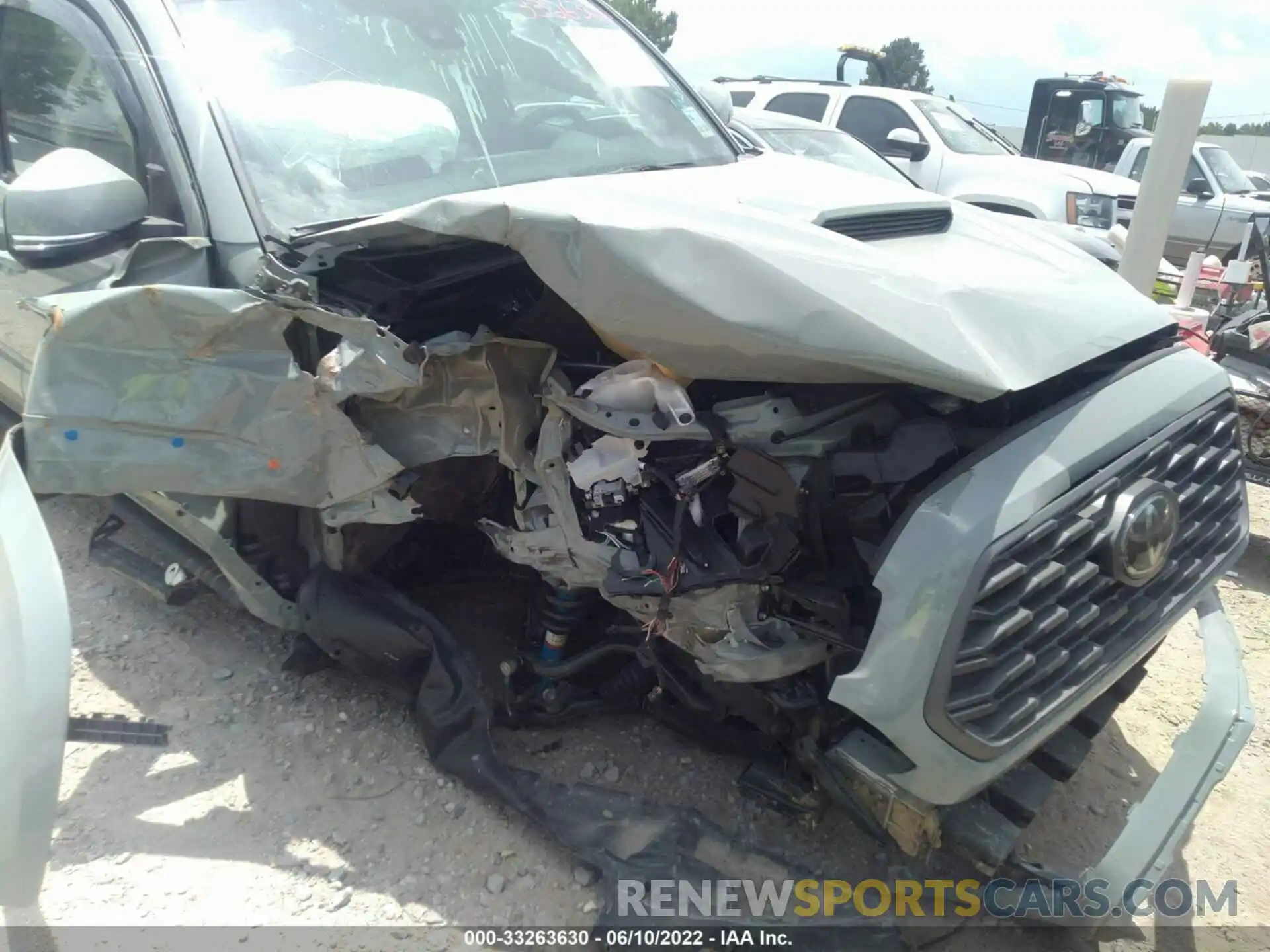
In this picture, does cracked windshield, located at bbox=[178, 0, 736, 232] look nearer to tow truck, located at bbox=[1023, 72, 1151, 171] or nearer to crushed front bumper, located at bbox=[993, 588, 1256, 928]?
crushed front bumper, located at bbox=[993, 588, 1256, 928]

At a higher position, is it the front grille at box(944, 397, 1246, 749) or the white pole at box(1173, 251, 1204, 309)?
the front grille at box(944, 397, 1246, 749)

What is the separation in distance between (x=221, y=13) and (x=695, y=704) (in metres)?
2.28

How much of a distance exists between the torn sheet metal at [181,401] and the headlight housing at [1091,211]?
8484 millimetres

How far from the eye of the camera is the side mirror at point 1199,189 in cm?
1101

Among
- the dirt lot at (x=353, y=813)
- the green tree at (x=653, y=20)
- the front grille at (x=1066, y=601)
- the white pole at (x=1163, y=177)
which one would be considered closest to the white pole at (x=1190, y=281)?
the white pole at (x=1163, y=177)

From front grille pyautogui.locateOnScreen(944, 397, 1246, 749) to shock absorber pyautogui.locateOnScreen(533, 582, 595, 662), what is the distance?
3.89 feet

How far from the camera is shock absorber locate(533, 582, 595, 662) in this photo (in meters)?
A: 2.66

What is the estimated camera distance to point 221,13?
2594 mm

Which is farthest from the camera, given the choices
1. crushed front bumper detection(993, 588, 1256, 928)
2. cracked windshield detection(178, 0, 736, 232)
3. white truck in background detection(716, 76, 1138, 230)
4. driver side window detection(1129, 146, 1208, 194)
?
driver side window detection(1129, 146, 1208, 194)

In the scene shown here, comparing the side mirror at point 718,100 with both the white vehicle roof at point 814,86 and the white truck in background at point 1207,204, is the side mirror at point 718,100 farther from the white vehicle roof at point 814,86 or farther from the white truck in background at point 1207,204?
the white truck in background at point 1207,204

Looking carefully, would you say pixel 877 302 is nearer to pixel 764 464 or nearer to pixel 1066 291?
pixel 764 464

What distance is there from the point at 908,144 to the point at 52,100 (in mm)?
7845

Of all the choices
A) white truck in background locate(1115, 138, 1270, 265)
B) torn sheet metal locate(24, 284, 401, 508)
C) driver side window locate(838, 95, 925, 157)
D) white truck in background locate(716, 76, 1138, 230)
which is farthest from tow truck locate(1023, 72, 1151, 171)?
torn sheet metal locate(24, 284, 401, 508)

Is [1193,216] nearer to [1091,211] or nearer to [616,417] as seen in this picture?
[1091,211]
